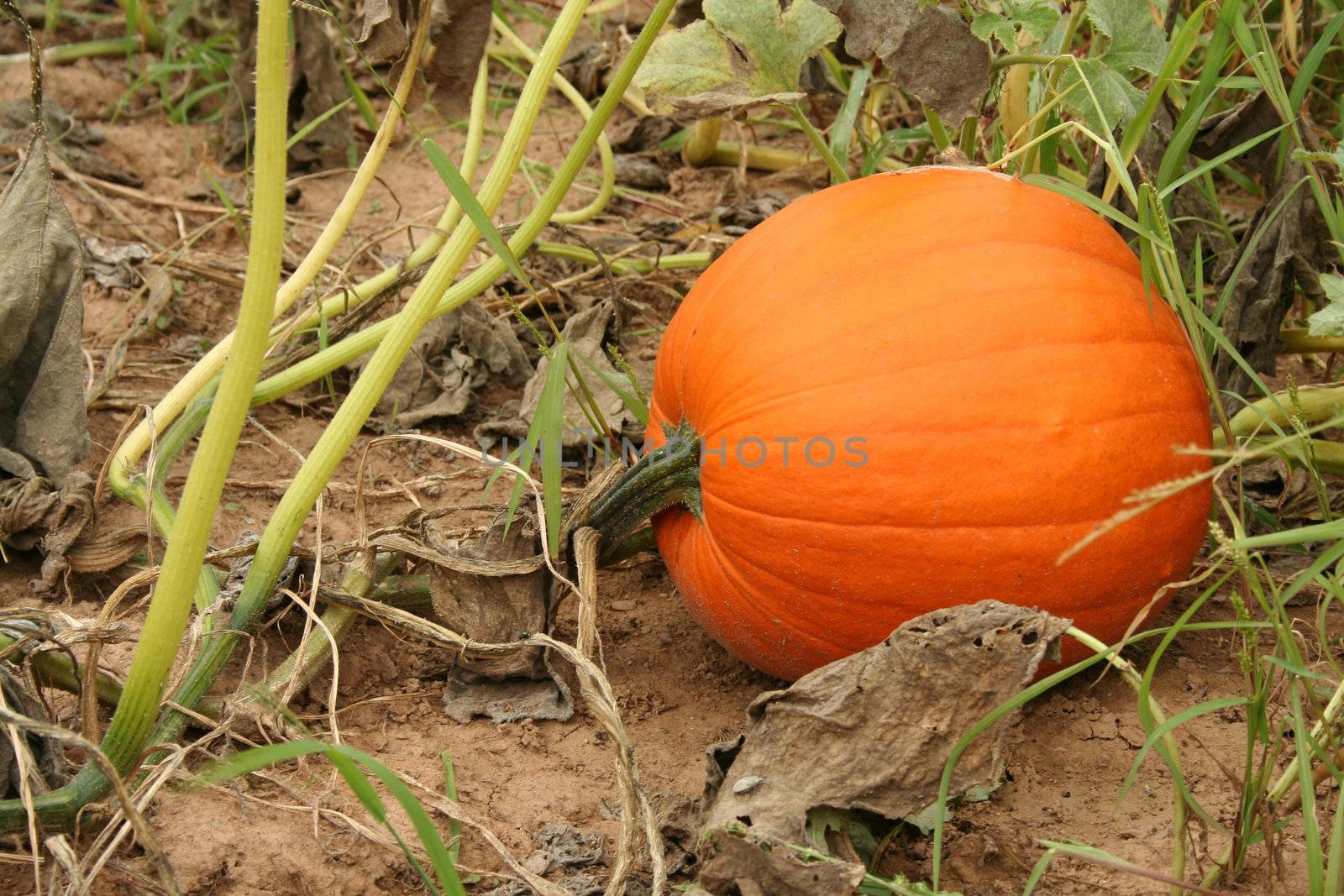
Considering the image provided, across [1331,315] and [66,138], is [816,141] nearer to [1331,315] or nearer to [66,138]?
[1331,315]

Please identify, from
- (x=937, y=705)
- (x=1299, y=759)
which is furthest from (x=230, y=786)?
(x=1299, y=759)

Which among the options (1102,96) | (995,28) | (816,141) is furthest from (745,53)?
(1102,96)

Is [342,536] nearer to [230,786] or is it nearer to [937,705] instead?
[230,786]

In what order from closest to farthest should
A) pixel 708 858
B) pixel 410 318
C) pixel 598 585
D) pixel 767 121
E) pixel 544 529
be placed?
pixel 708 858
pixel 410 318
pixel 544 529
pixel 598 585
pixel 767 121

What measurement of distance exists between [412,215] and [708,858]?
7.07 ft

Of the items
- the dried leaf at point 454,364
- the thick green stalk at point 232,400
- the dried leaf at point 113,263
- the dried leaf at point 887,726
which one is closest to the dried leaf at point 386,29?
the thick green stalk at point 232,400

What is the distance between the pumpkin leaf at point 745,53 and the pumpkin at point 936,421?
258mm

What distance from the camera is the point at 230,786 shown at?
60.3 inches

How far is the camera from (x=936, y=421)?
156 cm

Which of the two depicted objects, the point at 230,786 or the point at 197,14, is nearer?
the point at 230,786

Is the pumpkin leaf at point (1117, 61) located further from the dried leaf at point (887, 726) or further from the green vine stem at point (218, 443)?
the green vine stem at point (218, 443)

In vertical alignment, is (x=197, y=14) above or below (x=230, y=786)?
above

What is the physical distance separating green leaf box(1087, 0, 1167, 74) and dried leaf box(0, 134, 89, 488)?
158cm

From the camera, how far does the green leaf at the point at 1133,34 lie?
177 cm
